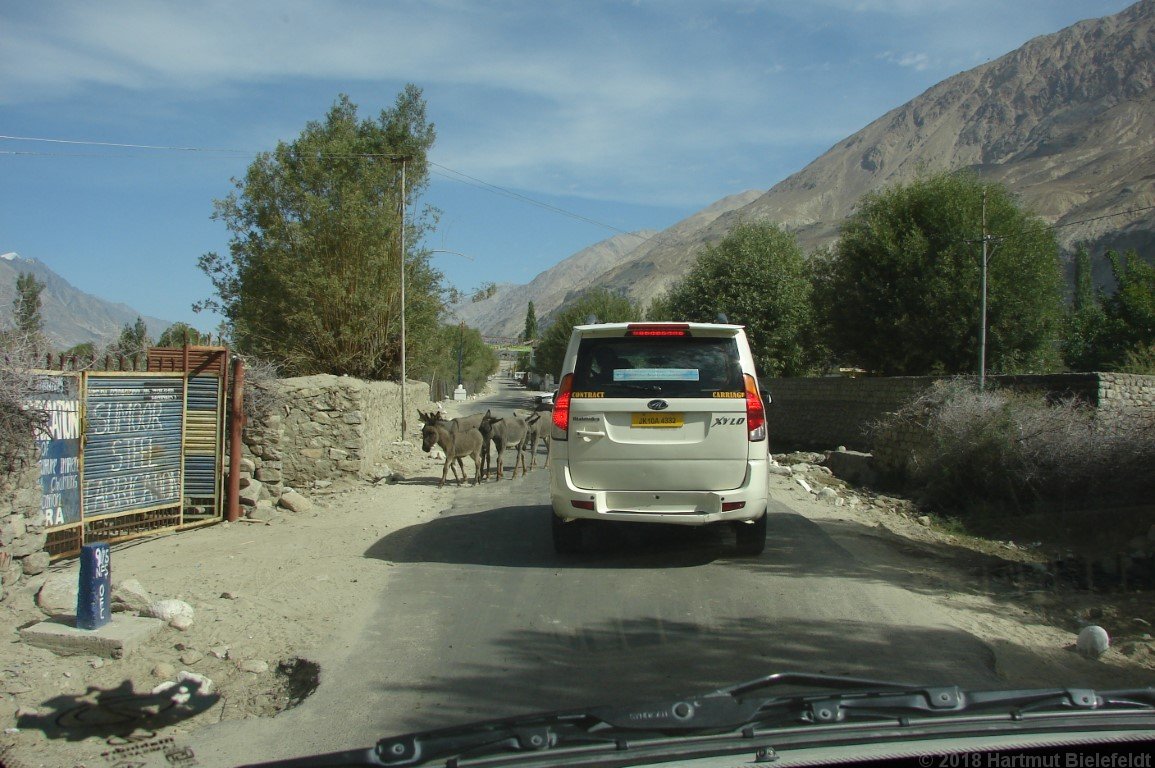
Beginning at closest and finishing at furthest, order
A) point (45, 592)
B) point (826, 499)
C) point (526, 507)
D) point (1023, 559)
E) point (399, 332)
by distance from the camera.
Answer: point (45, 592), point (1023, 559), point (526, 507), point (826, 499), point (399, 332)

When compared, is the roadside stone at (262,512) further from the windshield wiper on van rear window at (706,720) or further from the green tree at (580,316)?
the green tree at (580,316)

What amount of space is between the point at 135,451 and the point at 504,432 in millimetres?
6639

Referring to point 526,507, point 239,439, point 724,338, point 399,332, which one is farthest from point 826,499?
point 399,332

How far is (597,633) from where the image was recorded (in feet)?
20.4

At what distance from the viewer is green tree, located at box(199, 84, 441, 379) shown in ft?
72.9

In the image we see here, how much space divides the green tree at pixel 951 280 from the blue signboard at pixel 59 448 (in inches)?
1071

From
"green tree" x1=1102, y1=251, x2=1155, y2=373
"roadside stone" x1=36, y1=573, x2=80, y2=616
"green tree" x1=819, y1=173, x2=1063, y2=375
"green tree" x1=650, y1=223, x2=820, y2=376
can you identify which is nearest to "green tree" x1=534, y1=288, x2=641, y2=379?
"green tree" x1=650, y1=223, x2=820, y2=376

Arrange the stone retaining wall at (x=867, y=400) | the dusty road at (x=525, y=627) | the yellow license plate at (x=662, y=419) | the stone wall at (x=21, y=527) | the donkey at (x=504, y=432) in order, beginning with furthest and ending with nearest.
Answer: the stone retaining wall at (x=867, y=400) < the donkey at (x=504, y=432) < the yellow license plate at (x=662, y=419) < the stone wall at (x=21, y=527) < the dusty road at (x=525, y=627)

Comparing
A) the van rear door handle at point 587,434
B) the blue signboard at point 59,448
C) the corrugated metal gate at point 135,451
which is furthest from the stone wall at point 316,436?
the van rear door handle at point 587,434

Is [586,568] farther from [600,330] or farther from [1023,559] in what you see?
[1023,559]

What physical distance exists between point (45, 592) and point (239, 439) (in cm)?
539

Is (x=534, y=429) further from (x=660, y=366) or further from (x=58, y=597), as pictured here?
(x=58, y=597)

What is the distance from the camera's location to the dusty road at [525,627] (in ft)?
16.1

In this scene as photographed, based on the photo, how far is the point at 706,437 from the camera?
776 cm
